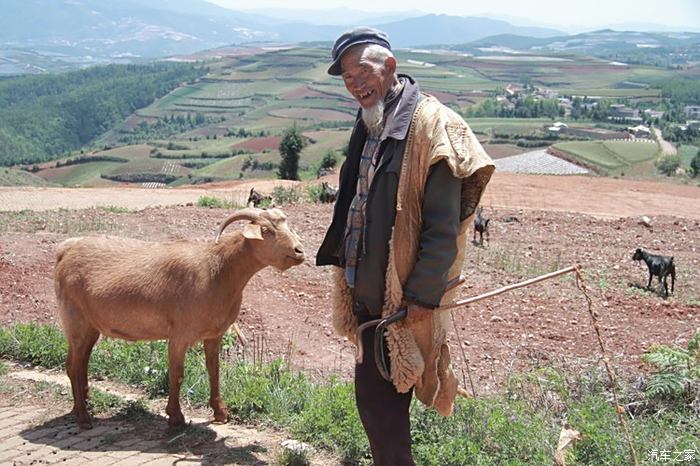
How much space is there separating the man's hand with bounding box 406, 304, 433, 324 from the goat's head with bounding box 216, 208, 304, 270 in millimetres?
1645

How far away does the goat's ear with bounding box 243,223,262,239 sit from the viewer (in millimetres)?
4980

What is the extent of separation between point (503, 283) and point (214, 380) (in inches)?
298

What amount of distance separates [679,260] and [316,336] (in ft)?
29.7

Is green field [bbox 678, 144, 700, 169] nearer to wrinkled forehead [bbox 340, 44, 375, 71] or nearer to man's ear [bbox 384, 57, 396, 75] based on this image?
man's ear [bbox 384, 57, 396, 75]

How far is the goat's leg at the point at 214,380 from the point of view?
541cm

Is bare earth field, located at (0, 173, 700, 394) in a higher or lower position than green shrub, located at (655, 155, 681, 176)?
higher

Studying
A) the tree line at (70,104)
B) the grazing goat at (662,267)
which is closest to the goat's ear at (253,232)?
the grazing goat at (662,267)

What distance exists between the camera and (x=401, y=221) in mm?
3496

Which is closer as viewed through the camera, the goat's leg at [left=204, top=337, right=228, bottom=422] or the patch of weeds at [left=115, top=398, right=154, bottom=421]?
the goat's leg at [left=204, top=337, right=228, bottom=422]

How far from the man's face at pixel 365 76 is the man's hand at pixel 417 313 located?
981 millimetres

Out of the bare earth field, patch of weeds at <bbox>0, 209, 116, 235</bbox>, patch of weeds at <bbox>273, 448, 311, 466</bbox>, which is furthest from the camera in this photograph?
patch of weeds at <bbox>0, 209, 116, 235</bbox>

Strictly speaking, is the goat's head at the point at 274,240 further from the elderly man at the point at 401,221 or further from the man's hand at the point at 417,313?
the man's hand at the point at 417,313

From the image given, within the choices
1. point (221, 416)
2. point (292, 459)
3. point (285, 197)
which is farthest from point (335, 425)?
point (285, 197)

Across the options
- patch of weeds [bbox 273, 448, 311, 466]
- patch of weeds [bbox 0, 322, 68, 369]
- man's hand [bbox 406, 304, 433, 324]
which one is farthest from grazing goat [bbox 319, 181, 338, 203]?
man's hand [bbox 406, 304, 433, 324]
